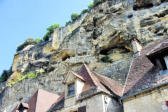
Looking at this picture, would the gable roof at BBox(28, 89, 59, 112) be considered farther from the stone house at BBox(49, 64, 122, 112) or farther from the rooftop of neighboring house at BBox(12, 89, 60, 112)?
the stone house at BBox(49, 64, 122, 112)

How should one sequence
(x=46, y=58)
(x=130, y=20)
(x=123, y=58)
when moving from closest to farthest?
(x=123, y=58), (x=130, y=20), (x=46, y=58)

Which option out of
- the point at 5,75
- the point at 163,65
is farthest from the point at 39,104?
the point at 5,75

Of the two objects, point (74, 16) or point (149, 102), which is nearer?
point (149, 102)

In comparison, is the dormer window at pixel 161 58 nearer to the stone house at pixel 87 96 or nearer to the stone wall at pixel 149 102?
the stone wall at pixel 149 102

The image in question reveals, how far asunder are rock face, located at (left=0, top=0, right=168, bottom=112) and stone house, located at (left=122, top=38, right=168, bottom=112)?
9.74 meters

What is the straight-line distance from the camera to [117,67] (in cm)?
2267

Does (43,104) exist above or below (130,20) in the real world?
below

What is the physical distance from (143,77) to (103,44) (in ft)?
53.5

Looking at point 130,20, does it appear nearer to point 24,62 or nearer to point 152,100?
point 152,100

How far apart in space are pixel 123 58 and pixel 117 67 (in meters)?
1.67

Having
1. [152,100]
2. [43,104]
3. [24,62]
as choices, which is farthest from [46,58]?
[152,100]

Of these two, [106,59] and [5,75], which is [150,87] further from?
[5,75]

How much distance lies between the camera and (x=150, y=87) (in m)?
8.70

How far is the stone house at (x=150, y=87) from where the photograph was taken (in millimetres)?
8320
